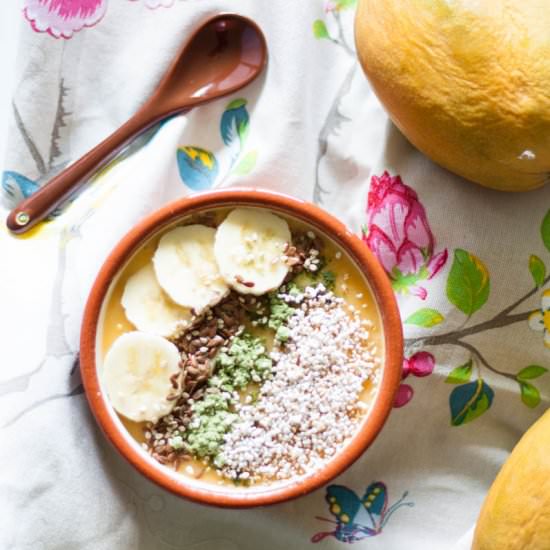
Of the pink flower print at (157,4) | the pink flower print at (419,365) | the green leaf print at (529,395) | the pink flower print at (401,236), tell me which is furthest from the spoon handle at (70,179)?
the green leaf print at (529,395)

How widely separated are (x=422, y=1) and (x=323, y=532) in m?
0.54

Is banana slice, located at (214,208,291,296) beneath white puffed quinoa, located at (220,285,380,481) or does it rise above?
above

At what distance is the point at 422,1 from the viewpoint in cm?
76

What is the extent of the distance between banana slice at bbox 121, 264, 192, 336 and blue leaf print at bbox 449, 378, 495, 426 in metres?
0.28

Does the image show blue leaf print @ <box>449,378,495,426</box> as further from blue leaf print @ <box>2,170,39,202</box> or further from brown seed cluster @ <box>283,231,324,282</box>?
blue leaf print @ <box>2,170,39,202</box>

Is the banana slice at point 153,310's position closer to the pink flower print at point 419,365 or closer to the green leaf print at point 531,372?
the pink flower print at point 419,365

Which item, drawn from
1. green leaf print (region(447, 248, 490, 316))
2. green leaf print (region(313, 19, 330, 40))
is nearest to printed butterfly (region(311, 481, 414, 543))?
green leaf print (region(447, 248, 490, 316))

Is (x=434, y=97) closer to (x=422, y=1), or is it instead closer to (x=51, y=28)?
(x=422, y=1)

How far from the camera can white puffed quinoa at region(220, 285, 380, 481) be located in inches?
34.1

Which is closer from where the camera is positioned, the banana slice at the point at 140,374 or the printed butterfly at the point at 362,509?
the banana slice at the point at 140,374

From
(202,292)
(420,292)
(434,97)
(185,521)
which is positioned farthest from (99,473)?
(434,97)

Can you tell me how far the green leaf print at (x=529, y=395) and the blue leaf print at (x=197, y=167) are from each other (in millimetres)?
379

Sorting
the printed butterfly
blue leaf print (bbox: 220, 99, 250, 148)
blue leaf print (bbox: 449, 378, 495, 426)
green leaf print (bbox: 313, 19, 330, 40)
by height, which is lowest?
the printed butterfly

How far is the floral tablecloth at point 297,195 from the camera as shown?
35.0 inches
